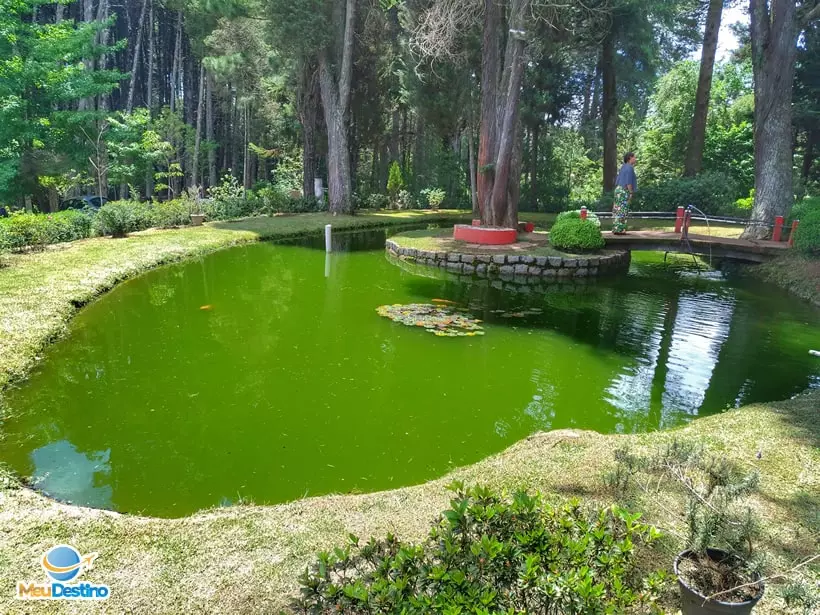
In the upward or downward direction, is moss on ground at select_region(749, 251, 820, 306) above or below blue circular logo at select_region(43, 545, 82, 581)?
above

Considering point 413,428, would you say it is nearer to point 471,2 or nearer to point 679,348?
point 679,348

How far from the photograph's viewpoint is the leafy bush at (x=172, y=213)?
47.4 feet

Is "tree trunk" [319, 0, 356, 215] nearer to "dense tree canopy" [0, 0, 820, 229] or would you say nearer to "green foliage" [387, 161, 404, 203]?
"dense tree canopy" [0, 0, 820, 229]

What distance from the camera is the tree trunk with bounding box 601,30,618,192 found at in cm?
1728

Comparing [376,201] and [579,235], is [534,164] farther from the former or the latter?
[579,235]

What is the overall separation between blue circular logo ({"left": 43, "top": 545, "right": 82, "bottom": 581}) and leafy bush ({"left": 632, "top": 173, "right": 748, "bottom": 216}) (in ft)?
57.1

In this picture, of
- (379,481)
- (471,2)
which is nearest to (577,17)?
(471,2)

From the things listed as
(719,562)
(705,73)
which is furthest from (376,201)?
(719,562)

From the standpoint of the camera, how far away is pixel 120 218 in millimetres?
12617

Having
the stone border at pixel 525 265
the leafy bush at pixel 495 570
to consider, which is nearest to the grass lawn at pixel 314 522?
the leafy bush at pixel 495 570

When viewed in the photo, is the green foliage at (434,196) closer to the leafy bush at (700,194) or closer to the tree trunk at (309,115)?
the tree trunk at (309,115)

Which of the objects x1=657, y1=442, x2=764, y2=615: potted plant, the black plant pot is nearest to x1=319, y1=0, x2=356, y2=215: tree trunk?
x1=657, y1=442, x2=764, y2=615: potted plant

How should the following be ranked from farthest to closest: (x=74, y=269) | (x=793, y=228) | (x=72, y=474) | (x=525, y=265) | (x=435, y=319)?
(x=525, y=265) → (x=793, y=228) → (x=74, y=269) → (x=435, y=319) → (x=72, y=474)

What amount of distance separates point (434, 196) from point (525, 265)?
42.4 feet
